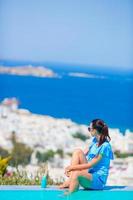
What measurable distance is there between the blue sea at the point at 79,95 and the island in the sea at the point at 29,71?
2.0 inches

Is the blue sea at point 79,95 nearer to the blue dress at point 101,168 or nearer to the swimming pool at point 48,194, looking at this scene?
the blue dress at point 101,168

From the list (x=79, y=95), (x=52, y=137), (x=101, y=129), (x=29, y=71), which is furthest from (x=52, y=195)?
(x=29, y=71)

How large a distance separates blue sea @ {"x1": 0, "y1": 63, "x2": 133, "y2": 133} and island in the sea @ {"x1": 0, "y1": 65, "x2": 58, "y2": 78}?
5 centimetres

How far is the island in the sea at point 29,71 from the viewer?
361 inches

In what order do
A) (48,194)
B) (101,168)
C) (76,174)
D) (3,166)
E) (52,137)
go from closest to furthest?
(76,174) → (48,194) → (101,168) → (3,166) → (52,137)

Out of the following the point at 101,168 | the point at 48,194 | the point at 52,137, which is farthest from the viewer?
the point at 52,137

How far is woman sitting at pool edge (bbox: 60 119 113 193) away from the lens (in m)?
7.21

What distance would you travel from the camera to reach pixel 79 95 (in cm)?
926

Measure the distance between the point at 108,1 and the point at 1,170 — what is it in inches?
99.1

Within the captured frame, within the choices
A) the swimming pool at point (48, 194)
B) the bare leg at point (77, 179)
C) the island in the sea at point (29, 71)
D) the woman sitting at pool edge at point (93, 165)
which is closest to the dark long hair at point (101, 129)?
the woman sitting at pool edge at point (93, 165)

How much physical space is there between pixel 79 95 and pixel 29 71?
2.27 feet

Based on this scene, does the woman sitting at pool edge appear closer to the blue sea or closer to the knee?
the knee

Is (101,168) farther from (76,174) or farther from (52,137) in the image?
(52,137)

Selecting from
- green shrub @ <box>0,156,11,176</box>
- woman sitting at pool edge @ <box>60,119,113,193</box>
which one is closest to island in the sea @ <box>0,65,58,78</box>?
green shrub @ <box>0,156,11,176</box>
